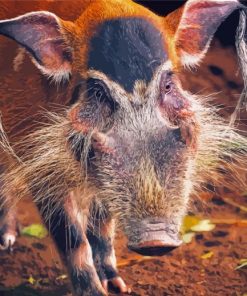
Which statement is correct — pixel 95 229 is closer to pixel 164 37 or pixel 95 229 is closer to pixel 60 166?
pixel 60 166

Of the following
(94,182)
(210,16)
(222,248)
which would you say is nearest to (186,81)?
(222,248)

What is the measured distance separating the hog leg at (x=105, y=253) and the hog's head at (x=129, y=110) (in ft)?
1.67

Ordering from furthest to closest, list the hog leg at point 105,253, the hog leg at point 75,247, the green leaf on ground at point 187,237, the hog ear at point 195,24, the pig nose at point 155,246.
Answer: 1. the green leaf on ground at point 187,237
2. the hog leg at point 105,253
3. the hog leg at point 75,247
4. the hog ear at point 195,24
5. the pig nose at point 155,246

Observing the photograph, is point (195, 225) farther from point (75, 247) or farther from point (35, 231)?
point (75, 247)

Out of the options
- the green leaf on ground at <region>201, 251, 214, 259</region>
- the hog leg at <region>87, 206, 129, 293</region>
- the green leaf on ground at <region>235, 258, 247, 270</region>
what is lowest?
the green leaf on ground at <region>201, 251, 214, 259</region>

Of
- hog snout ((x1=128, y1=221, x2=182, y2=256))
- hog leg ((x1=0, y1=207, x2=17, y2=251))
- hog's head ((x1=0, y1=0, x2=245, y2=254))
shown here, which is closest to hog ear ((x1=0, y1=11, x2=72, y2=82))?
hog's head ((x1=0, y1=0, x2=245, y2=254))

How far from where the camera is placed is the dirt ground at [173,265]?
127 inches

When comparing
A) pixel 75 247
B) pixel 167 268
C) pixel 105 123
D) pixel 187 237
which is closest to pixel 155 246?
pixel 105 123

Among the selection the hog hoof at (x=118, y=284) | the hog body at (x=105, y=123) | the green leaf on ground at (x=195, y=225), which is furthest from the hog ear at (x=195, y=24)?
the green leaf on ground at (x=195, y=225)

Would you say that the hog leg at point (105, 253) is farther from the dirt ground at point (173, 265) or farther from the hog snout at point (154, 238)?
the hog snout at point (154, 238)

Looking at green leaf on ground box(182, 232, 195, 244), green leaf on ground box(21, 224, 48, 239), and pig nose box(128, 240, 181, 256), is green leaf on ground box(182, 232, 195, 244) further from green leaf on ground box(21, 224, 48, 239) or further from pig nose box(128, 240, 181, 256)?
pig nose box(128, 240, 181, 256)

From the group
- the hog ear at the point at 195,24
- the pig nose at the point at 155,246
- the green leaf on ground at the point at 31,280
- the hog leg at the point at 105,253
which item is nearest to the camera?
the pig nose at the point at 155,246

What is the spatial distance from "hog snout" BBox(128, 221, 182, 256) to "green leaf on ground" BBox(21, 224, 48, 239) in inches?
48.6

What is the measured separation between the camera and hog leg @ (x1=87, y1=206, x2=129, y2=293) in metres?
3.19
